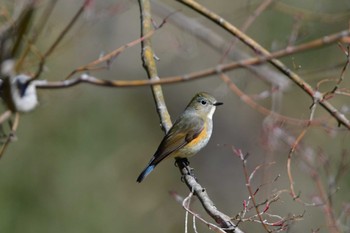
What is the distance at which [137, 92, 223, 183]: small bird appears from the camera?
4586mm

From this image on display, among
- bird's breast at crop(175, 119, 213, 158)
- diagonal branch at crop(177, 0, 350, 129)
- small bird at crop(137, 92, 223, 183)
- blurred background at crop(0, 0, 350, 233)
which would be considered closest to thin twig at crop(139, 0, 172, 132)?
small bird at crop(137, 92, 223, 183)

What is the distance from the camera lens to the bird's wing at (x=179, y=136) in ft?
14.6

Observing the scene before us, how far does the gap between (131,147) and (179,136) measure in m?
3.89

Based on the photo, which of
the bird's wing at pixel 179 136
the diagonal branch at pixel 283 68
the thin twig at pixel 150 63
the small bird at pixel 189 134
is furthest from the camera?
the small bird at pixel 189 134

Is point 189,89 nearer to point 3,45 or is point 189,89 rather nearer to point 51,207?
point 51,207

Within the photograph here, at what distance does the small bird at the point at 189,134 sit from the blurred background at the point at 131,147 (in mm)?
1711

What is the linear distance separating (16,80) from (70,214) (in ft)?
17.3

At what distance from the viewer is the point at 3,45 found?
2.12 m

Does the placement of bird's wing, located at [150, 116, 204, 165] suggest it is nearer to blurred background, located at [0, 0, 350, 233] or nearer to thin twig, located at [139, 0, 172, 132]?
thin twig, located at [139, 0, 172, 132]

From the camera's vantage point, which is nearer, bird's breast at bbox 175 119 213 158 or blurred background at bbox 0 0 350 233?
bird's breast at bbox 175 119 213 158

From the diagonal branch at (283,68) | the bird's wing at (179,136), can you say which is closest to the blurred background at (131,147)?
the bird's wing at (179,136)

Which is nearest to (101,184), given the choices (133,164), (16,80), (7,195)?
(133,164)

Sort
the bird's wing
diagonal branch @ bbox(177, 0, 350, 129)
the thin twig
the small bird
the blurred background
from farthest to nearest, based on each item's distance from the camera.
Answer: the blurred background
the small bird
the bird's wing
the thin twig
diagonal branch @ bbox(177, 0, 350, 129)

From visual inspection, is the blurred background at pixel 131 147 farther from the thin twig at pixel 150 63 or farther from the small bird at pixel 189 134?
the thin twig at pixel 150 63
